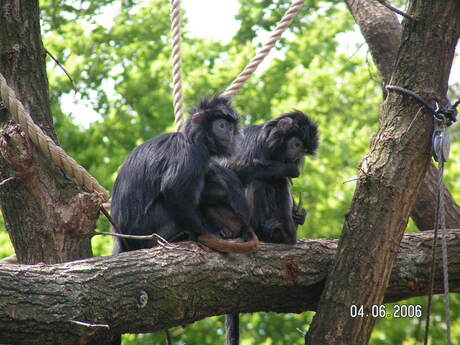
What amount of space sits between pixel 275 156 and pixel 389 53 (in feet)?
5.98

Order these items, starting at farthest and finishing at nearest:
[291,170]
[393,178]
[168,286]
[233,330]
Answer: [291,170] → [233,330] → [393,178] → [168,286]

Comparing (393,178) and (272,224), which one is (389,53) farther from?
(393,178)

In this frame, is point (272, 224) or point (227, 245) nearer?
point (227, 245)

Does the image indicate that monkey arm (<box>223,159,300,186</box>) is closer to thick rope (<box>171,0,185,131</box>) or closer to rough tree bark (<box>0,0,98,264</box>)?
thick rope (<box>171,0,185,131</box>)

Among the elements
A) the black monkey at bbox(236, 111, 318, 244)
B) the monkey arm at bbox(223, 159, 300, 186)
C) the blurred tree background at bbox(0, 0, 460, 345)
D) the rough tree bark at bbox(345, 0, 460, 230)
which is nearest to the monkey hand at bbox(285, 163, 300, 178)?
the monkey arm at bbox(223, 159, 300, 186)

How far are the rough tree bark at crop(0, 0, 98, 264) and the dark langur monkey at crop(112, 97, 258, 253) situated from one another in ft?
1.34

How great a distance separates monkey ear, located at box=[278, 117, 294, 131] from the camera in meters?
5.52

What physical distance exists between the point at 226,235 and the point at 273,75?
8852 mm

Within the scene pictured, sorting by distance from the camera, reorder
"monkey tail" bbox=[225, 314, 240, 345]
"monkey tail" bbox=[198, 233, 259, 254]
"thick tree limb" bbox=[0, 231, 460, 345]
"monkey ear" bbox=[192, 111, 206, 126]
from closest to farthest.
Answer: "thick tree limb" bbox=[0, 231, 460, 345]
"monkey tail" bbox=[198, 233, 259, 254]
"monkey tail" bbox=[225, 314, 240, 345]
"monkey ear" bbox=[192, 111, 206, 126]

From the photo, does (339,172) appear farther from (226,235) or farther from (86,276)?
(86,276)

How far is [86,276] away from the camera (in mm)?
3463

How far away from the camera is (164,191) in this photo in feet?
15.1

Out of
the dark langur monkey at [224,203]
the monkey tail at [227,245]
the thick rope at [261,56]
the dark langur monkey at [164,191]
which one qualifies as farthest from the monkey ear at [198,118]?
the monkey tail at [227,245]

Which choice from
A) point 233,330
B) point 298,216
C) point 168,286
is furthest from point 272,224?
point 168,286
